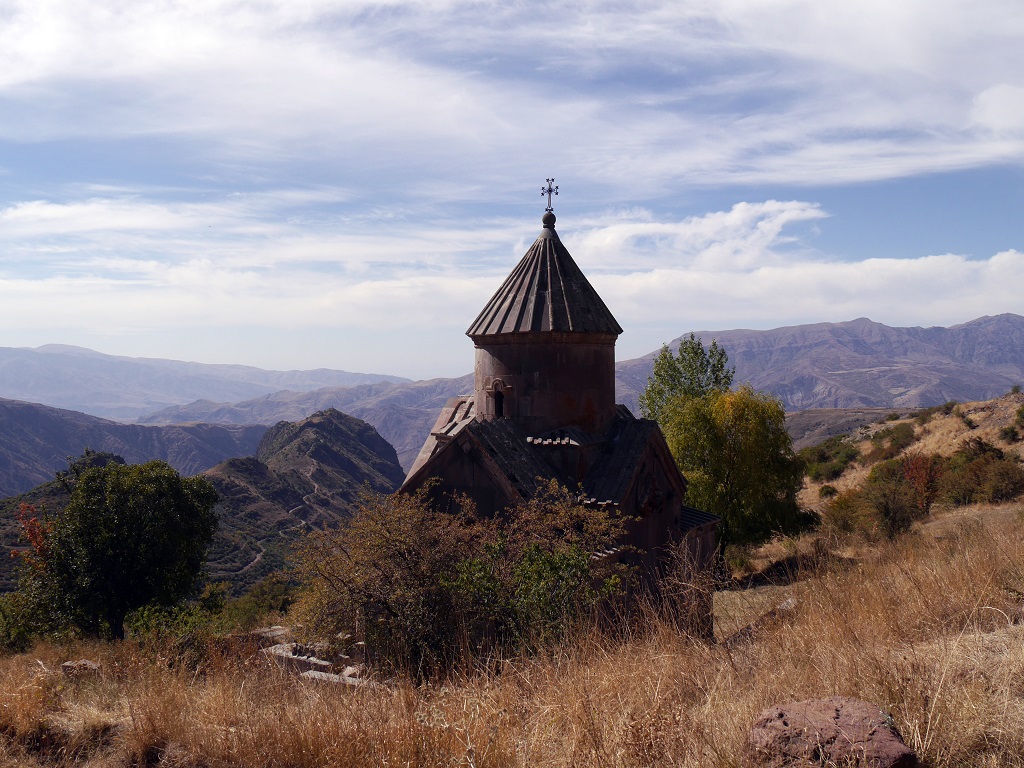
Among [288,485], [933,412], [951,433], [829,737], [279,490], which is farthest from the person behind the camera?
[288,485]

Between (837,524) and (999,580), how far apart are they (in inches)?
559

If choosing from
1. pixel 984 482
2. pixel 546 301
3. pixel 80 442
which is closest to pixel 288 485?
pixel 984 482

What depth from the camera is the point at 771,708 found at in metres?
2.86

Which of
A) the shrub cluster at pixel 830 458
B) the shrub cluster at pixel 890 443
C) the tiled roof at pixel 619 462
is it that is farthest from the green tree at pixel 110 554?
the shrub cluster at pixel 890 443

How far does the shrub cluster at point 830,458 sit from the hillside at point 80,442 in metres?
87.5

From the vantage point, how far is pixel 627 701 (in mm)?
3377

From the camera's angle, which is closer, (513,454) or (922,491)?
(513,454)

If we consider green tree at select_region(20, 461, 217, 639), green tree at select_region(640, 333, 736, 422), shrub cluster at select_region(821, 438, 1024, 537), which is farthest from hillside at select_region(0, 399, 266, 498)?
shrub cluster at select_region(821, 438, 1024, 537)

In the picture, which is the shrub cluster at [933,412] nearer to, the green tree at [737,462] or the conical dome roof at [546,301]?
the green tree at [737,462]

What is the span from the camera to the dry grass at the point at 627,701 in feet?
9.53

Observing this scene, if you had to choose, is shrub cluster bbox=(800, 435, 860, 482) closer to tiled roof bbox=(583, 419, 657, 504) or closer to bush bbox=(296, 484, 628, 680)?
tiled roof bbox=(583, 419, 657, 504)

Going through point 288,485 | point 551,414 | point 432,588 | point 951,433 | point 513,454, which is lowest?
point 288,485

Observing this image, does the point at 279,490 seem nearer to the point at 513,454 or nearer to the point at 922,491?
the point at 922,491

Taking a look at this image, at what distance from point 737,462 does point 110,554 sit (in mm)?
16234
